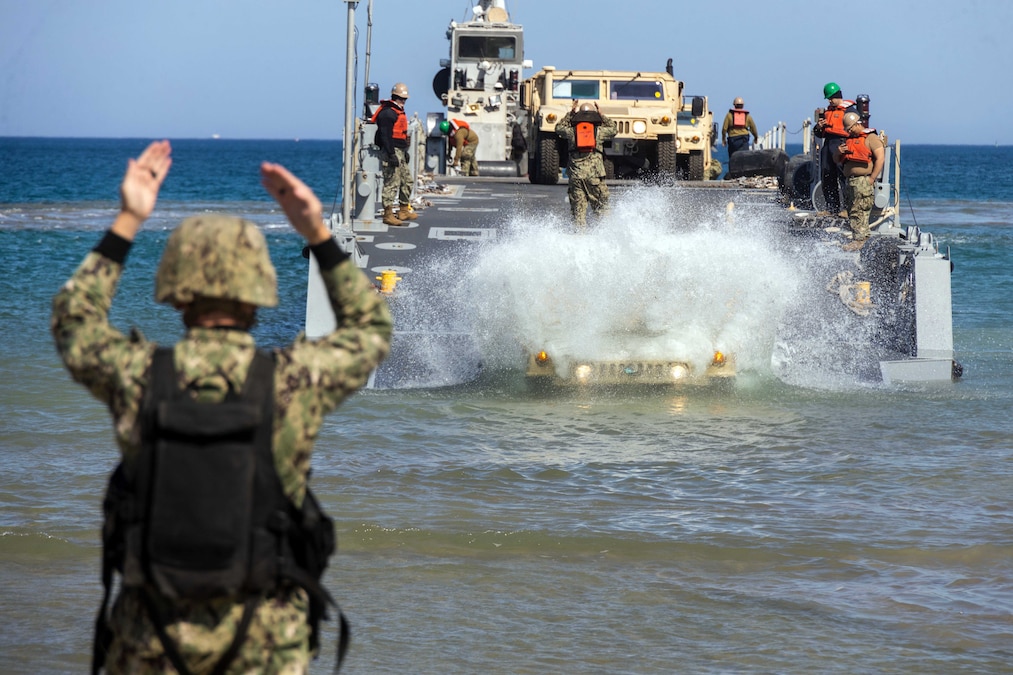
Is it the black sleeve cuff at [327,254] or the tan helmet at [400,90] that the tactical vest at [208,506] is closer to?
the black sleeve cuff at [327,254]

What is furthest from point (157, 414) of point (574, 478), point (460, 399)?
point (460, 399)

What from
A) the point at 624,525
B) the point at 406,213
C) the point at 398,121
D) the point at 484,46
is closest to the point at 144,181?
the point at 624,525

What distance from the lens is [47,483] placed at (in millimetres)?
8266

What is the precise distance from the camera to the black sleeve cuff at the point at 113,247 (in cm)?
279

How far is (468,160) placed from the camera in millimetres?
21438

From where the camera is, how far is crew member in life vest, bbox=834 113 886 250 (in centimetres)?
1234

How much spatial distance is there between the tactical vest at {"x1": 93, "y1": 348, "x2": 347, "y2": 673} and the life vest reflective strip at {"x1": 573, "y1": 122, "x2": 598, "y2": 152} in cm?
1042

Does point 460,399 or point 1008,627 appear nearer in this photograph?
point 1008,627

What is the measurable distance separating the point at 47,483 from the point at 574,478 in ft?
10.2

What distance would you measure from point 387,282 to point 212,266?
877cm

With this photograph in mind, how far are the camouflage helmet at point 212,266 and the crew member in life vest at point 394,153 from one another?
10299 millimetres

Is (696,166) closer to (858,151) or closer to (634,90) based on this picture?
(634,90)

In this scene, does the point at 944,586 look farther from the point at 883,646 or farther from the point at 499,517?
the point at 499,517

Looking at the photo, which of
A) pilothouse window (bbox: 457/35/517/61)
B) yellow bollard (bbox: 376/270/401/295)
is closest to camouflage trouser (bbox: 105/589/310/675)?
yellow bollard (bbox: 376/270/401/295)
